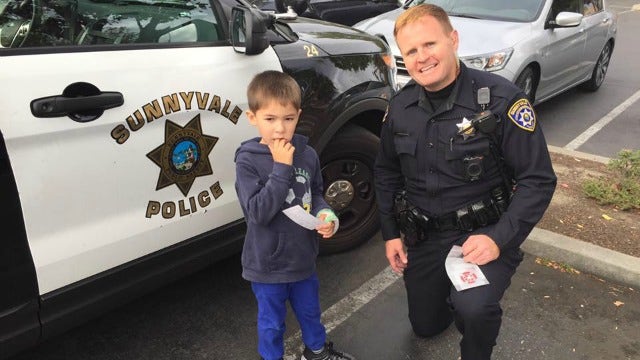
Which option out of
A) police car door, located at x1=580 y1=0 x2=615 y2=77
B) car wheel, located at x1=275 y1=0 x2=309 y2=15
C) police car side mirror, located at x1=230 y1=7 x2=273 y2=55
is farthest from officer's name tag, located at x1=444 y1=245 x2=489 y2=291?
police car door, located at x1=580 y1=0 x2=615 y2=77

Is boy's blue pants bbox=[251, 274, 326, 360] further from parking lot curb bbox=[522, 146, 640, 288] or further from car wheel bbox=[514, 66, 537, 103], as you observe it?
car wheel bbox=[514, 66, 537, 103]

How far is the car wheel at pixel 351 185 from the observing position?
9.94 ft

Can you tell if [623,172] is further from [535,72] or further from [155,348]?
[155,348]

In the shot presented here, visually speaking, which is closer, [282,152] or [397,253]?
[282,152]

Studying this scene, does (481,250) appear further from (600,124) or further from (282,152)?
(600,124)

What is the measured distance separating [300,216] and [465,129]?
2.23ft

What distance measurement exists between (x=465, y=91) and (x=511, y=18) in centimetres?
396

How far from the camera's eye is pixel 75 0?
2.22m

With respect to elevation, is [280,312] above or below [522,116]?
below

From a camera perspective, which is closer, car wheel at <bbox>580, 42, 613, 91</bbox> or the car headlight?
the car headlight

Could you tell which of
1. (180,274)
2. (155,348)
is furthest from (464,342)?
(155,348)

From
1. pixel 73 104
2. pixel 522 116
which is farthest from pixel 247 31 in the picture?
pixel 522 116

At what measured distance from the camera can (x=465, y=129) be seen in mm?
2018

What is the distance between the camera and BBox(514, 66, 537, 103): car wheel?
17.4 ft
